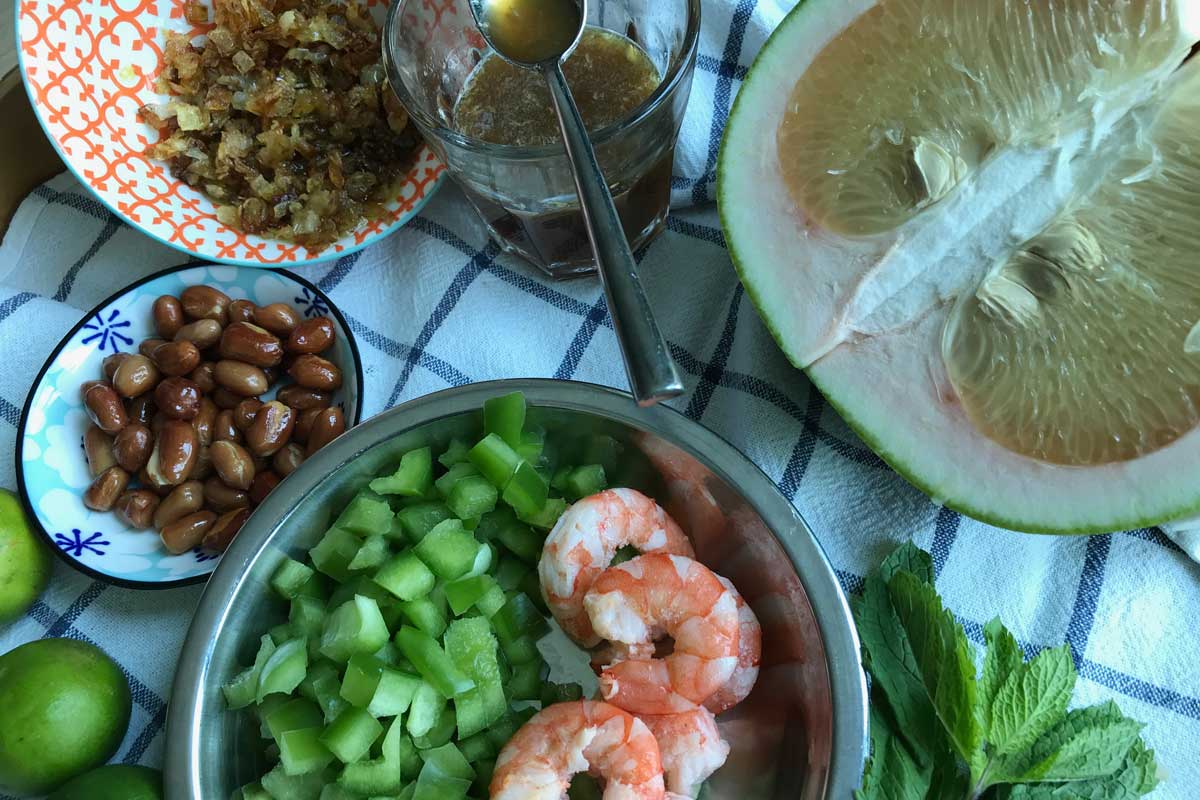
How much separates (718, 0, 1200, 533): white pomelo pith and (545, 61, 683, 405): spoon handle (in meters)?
0.12

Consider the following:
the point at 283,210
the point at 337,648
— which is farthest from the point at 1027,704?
the point at 283,210

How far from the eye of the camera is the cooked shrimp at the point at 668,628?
0.83 meters

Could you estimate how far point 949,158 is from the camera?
35.1 inches

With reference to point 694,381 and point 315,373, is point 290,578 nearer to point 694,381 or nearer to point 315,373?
point 315,373

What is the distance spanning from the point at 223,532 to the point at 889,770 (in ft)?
2.28

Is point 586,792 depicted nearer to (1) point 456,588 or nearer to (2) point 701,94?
(1) point 456,588

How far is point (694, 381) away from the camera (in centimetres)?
111

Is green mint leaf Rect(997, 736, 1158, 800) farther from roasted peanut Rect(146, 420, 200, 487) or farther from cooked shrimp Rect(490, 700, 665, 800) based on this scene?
roasted peanut Rect(146, 420, 200, 487)

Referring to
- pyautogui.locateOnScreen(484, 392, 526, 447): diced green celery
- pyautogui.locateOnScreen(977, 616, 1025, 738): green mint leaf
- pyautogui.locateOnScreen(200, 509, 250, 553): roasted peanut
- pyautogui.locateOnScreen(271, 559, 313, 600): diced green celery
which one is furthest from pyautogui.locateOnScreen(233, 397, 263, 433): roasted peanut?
pyautogui.locateOnScreen(977, 616, 1025, 738): green mint leaf

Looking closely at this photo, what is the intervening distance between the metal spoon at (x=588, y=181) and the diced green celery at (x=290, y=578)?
38cm

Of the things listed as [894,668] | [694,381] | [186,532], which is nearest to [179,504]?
[186,532]

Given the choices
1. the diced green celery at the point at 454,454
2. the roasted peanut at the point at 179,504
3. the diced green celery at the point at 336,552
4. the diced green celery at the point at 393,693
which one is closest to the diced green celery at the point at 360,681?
the diced green celery at the point at 393,693

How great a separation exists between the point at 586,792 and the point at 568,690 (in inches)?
3.8

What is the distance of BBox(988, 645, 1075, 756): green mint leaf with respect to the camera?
0.83 m
